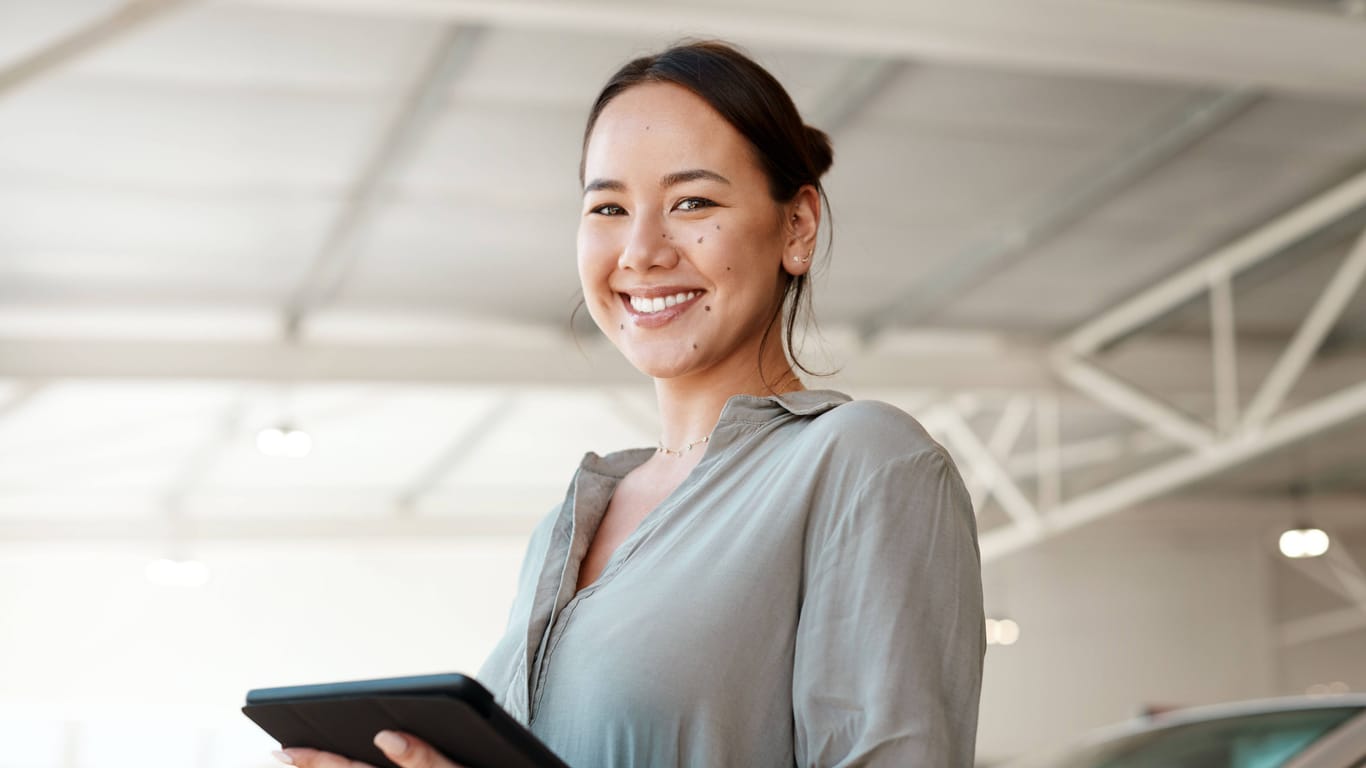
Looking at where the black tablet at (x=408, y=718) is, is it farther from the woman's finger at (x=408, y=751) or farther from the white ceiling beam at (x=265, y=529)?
the white ceiling beam at (x=265, y=529)

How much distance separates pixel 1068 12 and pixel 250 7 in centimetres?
305

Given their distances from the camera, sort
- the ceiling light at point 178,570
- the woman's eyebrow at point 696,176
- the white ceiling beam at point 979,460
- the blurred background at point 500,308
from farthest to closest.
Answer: the ceiling light at point 178,570, the white ceiling beam at point 979,460, the blurred background at point 500,308, the woman's eyebrow at point 696,176

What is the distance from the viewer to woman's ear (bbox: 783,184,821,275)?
1662mm

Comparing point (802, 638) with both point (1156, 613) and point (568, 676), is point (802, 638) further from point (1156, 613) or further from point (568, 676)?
point (1156, 613)

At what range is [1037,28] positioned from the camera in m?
5.40

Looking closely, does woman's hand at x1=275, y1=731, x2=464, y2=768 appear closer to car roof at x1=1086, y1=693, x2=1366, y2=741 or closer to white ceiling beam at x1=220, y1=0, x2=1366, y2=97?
car roof at x1=1086, y1=693, x2=1366, y2=741

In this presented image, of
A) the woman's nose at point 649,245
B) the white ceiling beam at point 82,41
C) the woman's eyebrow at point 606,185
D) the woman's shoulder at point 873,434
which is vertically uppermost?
the white ceiling beam at point 82,41

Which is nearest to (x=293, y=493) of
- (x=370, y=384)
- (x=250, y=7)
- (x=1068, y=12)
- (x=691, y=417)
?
(x=370, y=384)

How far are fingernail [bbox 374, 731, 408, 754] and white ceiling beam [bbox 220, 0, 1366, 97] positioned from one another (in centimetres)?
404

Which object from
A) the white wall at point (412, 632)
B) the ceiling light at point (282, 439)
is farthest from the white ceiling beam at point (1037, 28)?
the white wall at point (412, 632)

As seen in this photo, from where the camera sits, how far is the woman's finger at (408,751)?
129cm

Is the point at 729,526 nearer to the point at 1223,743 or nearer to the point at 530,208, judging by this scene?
the point at 1223,743

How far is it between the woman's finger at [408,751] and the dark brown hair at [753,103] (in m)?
0.56

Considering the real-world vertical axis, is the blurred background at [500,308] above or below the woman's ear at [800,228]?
above
